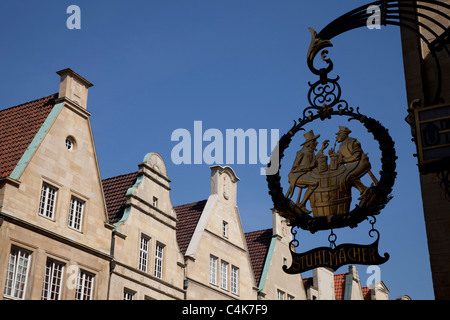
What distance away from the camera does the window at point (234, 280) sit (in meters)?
32.3

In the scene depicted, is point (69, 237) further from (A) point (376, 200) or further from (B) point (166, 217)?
(A) point (376, 200)

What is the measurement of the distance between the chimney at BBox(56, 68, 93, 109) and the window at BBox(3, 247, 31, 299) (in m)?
6.65

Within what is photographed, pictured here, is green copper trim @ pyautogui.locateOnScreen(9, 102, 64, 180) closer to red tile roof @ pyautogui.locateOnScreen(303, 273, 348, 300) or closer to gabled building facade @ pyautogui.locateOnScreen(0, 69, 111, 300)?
gabled building facade @ pyautogui.locateOnScreen(0, 69, 111, 300)

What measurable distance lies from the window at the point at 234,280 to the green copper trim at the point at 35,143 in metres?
12.6

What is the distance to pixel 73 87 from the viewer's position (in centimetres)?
2595

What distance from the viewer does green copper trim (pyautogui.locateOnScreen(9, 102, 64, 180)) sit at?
74.0 feet

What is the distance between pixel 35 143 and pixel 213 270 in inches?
455

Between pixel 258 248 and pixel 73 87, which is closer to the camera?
pixel 73 87

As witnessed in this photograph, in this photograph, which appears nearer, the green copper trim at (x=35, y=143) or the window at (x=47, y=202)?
the green copper trim at (x=35, y=143)

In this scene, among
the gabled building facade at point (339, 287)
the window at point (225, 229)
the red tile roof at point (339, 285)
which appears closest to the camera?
the window at point (225, 229)

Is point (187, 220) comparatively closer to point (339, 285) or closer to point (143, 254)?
point (143, 254)

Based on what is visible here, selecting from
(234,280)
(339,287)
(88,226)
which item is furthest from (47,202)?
(339,287)

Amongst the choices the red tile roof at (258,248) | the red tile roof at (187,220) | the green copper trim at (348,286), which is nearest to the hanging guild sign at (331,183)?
the red tile roof at (187,220)

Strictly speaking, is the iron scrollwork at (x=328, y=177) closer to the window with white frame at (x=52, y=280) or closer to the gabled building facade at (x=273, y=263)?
the window with white frame at (x=52, y=280)
